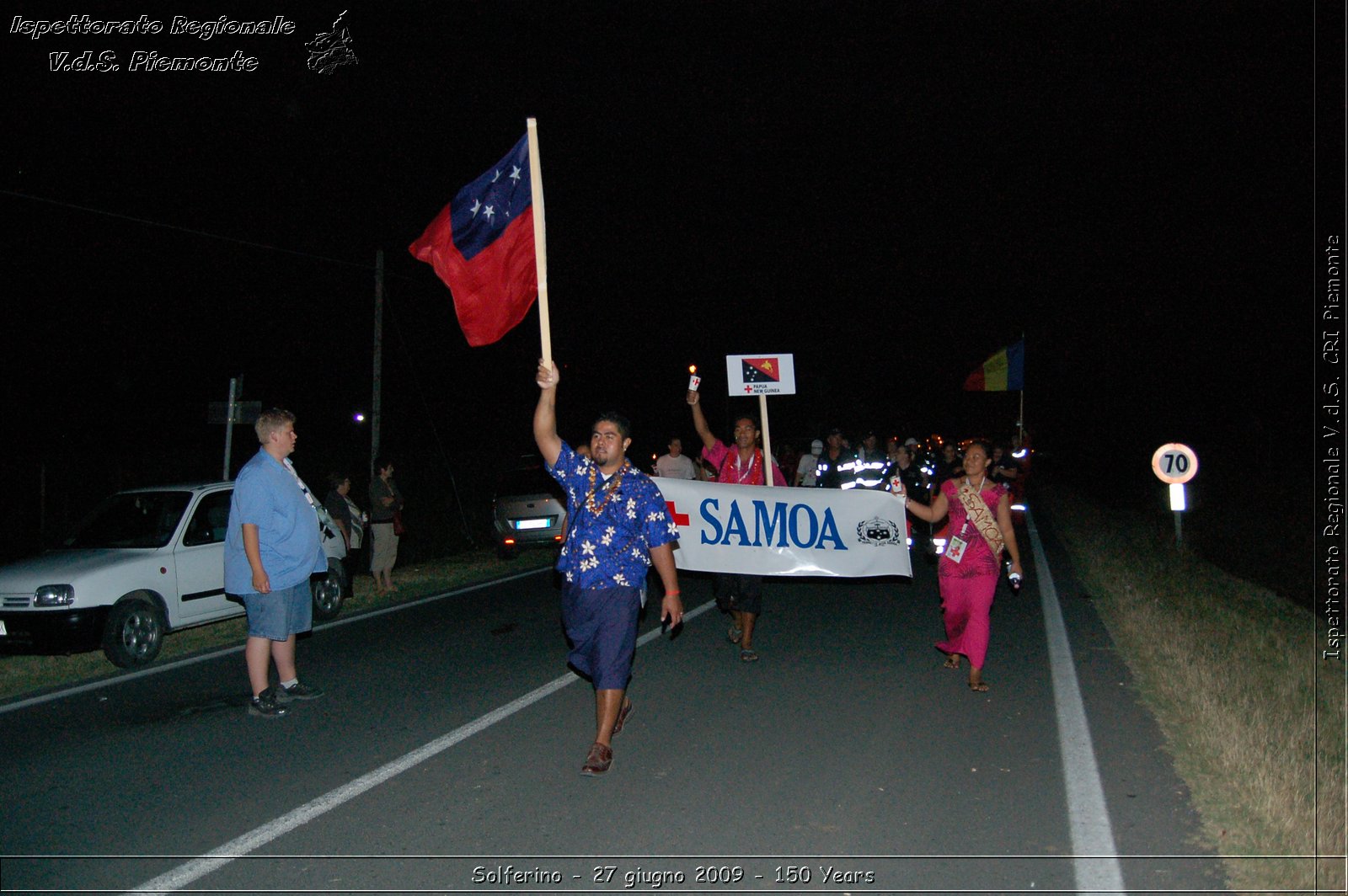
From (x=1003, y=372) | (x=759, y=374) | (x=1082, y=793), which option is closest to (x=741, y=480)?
(x=759, y=374)

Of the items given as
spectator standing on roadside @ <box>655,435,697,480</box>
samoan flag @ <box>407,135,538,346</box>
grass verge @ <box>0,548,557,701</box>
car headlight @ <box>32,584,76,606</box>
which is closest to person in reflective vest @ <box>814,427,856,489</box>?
spectator standing on roadside @ <box>655,435,697,480</box>

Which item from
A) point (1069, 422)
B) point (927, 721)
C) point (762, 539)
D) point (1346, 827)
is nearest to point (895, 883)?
point (1346, 827)

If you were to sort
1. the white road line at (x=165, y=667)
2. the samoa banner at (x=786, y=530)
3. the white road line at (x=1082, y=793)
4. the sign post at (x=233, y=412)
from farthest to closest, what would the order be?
the sign post at (x=233, y=412) < the samoa banner at (x=786, y=530) < the white road line at (x=165, y=667) < the white road line at (x=1082, y=793)

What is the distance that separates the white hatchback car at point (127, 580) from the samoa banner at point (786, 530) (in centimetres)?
407

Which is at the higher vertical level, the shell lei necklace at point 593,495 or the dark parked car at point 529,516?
the shell lei necklace at point 593,495

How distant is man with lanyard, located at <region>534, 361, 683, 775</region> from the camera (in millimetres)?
5652

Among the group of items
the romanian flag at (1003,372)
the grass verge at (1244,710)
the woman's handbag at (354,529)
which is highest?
the romanian flag at (1003,372)

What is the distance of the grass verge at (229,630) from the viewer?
28.7ft

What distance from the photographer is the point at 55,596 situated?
28.2 ft

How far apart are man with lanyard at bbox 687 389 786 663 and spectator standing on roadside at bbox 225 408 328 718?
10.5 ft

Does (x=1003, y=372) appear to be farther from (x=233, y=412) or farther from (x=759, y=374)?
(x=233, y=412)

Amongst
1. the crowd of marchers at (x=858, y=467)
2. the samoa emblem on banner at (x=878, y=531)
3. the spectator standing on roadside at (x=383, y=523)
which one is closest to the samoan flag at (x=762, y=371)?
the crowd of marchers at (x=858, y=467)

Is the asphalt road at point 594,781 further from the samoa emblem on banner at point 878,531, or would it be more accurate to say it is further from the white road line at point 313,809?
the samoa emblem on banner at point 878,531

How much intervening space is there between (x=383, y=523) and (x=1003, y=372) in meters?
24.0
